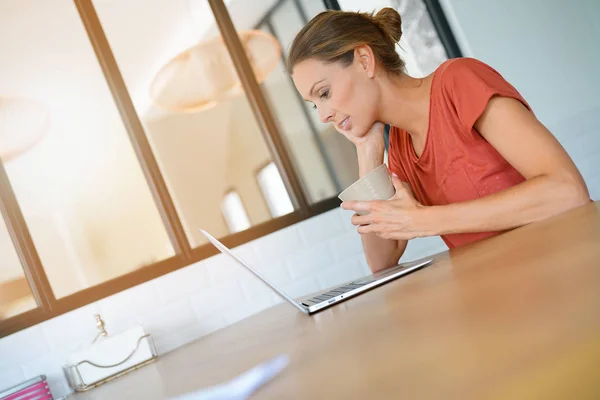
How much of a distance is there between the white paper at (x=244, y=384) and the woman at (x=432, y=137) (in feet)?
2.10

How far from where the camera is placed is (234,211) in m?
3.68

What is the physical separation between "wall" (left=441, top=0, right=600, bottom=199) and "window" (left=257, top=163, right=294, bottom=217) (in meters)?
1.00

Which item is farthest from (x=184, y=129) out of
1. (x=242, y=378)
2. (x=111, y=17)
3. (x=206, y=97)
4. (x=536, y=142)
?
(x=242, y=378)

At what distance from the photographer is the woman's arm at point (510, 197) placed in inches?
45.9

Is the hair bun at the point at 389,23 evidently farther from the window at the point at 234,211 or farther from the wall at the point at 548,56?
the window at the point at 234,211

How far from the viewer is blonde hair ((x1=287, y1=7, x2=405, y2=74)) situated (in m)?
1.65

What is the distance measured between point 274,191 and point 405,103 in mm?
1342

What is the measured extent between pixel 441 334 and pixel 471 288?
186 mm

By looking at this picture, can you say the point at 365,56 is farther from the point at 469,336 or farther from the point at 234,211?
the point at 234,211

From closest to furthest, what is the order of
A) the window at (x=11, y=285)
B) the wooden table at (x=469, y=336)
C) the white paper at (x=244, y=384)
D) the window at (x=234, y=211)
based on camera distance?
1. the wooden table at (x=469, y=336)
2. the white paper at (x=244, y=384)
3. the window at (x=11, y=285)
4. the window at (x=234, y=211)

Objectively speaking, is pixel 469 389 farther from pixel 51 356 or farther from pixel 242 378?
pixel 51 356

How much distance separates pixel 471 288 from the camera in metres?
0.67

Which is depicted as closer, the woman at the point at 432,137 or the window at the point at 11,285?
the woman at the point at 432,137

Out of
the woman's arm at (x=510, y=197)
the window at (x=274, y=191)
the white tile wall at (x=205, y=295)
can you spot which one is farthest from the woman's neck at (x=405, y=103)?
the window at (x=274, y=191)
